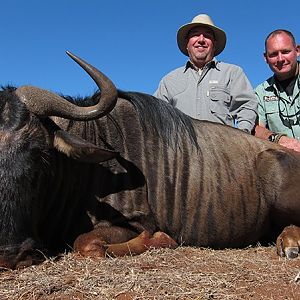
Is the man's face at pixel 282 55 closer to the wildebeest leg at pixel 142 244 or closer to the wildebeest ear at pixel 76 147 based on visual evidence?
the wildebeest leg at pixel 142 244

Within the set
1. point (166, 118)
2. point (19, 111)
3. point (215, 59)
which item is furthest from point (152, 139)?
point (215, 59)

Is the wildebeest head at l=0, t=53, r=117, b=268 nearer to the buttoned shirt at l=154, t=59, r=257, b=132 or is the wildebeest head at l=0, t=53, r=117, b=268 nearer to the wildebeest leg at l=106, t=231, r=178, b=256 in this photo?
the wildebeest leg at l=106, t=231, r=178, b=256

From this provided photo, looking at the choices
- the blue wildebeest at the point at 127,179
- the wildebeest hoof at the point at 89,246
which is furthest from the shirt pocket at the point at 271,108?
the wildebeest hoof at the point at 89,246

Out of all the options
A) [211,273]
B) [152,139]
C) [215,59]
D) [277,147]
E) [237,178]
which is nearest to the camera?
[211,273]

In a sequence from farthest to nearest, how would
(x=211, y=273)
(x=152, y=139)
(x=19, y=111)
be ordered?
(x=152, y=139) → (x=19, y=111) → (x=211, y=273)

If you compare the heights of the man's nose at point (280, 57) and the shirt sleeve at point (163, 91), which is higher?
the man's nose at point (280, 57)

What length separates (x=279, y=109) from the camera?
7527mm

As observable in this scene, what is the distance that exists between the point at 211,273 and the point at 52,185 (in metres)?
1.44

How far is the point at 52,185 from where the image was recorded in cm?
439

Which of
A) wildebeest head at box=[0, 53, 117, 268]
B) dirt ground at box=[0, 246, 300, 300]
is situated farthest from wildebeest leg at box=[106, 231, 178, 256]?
wildebeest head at box=[0, 53, 117, 268]

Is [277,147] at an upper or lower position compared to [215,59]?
lower

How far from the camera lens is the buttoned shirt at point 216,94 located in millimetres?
7145

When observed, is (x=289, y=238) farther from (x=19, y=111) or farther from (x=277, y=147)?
(x=19, y=111)

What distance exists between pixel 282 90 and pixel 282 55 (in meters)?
0.47
